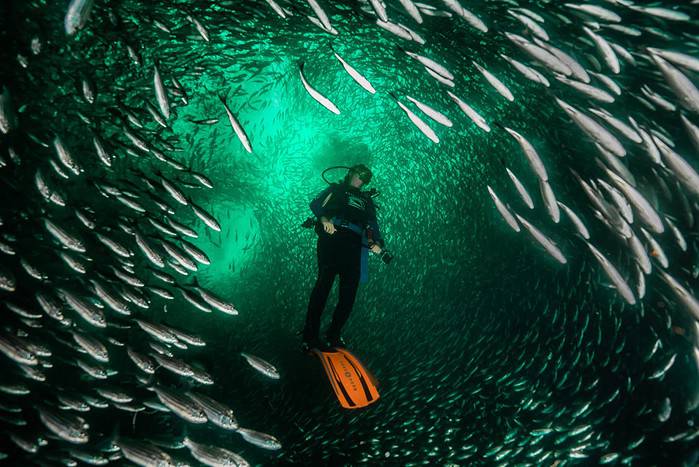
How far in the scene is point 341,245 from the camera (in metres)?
6.03

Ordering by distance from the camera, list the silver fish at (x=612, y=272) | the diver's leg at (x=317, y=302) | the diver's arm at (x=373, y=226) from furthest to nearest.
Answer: the diver's arm at (x=373, y=226), the diver's leg at (x=317, y=302), the silver fish at (x=612, y=272)

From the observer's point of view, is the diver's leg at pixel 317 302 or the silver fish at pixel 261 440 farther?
the diver's leg at pixel 317 302

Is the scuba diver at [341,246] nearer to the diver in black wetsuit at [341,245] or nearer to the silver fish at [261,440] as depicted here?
the diver in black wetsuit at [341,245]

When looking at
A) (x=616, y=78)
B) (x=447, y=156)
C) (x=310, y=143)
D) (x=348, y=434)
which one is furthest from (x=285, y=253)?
(x=616, y=78)

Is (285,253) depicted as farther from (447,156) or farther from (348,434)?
(348,434)

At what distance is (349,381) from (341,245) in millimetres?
2071

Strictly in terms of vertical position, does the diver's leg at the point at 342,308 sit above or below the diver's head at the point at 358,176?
below

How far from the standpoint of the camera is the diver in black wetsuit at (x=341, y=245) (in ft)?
18.8

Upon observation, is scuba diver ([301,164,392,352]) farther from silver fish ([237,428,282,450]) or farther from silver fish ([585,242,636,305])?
silver fish ([585,242,636,305])

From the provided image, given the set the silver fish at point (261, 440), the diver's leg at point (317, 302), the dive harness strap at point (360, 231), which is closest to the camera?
the silver fish at point (261, 440)

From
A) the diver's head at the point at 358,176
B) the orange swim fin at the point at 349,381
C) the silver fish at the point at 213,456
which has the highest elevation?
the diver's head at the point at 358,176

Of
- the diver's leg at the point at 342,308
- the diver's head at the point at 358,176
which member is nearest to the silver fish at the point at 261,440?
the diver's leg at the point at 342,308

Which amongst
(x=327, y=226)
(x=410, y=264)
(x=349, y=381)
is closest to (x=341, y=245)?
(x=327, y=226)

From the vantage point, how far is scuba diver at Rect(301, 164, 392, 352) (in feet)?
18.8
